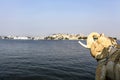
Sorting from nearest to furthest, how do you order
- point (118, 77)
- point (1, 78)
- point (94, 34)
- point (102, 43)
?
point (118, 77)
point (102, 43)
point (94, 34)
point (1, 78)

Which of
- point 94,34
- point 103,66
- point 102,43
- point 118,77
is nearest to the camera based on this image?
point 118,77

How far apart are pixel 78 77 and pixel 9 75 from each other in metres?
9.89

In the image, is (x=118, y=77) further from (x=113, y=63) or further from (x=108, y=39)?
(x=108, y=39)

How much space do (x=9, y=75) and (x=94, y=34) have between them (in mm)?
21669

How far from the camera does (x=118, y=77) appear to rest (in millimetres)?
6555

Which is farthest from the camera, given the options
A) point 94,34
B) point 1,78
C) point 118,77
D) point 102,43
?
point 1,78

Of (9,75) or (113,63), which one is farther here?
(9,75)

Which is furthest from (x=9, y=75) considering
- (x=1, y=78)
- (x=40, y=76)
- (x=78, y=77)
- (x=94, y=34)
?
(x=94, y=34)

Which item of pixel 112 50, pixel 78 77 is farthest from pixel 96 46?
pixel 78 77

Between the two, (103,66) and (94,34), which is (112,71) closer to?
A: (103,66)

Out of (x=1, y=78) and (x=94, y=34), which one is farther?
(x=1, y=78)

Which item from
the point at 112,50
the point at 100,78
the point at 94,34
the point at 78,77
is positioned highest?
the point at 94,34

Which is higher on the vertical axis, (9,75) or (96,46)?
(96,46)

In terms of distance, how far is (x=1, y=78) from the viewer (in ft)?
84.7
